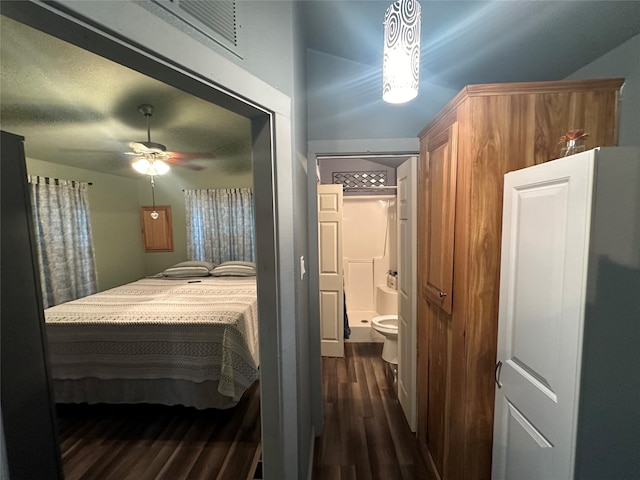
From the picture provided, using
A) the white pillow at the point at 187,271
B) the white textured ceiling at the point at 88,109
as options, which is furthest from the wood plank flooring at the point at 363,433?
the white textured ceiling at the point at 88,109

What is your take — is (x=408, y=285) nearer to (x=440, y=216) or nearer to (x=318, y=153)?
(x=440, y=216)

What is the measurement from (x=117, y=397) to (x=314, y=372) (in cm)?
178

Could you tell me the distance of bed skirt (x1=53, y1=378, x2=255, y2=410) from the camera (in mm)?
2223

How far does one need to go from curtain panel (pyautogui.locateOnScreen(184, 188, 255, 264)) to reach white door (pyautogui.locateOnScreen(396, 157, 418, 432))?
3.06m

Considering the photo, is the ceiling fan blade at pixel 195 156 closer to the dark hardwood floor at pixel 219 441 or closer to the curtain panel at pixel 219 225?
the curtain panel at pixel 219 225

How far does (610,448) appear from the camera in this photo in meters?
0.82

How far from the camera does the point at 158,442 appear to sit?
1.99m

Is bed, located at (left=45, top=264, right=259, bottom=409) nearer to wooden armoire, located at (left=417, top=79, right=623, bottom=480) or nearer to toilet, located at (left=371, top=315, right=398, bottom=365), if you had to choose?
toilet, located at (left=371, top=315, right=398, bottom=365)

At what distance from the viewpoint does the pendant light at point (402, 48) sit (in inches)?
39.3

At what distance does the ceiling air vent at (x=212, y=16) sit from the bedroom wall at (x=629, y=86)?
5.43ft

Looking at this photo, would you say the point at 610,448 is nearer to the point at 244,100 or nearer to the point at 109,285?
the point at 244,100

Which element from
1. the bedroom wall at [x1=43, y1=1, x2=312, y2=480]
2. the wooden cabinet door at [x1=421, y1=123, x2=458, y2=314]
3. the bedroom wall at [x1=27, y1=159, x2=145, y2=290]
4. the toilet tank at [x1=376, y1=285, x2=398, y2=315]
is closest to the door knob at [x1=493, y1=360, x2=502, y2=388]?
the wooden cabinet door at [x1=421, y1=123, x2=458, y2=314]

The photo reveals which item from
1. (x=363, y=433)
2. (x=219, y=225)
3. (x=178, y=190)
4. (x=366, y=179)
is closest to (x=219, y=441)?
(x=363, y=433)

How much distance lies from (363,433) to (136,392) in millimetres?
1947
